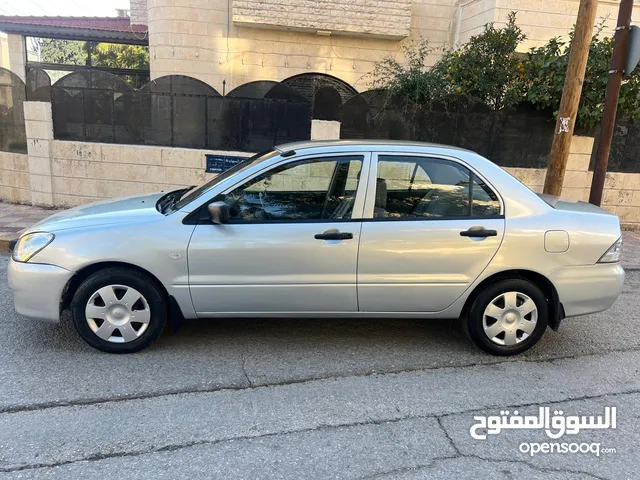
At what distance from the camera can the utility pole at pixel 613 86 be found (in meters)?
6.34

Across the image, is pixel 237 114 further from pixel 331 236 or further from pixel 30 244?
pixel 331 236

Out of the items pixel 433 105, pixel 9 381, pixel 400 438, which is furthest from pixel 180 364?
pixel 433 105

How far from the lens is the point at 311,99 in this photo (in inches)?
323

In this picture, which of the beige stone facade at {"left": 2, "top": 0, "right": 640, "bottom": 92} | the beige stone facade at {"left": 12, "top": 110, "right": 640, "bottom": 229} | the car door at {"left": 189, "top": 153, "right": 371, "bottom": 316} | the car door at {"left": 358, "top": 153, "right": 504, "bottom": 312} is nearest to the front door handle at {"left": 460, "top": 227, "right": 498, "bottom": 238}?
the car door at {"left": 358, "top": 153, "right": 504, "bottom": 312}

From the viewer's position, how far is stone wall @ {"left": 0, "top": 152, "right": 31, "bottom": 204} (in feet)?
28.8

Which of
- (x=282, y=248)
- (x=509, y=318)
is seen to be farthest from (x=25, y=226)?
(x=509, y=318)

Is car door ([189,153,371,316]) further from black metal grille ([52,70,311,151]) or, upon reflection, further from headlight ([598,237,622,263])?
black metal grille ([52,70,311,151])

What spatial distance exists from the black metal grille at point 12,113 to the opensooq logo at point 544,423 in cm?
912

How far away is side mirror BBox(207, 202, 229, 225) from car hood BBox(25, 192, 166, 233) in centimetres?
50

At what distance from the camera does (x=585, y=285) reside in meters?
3.82

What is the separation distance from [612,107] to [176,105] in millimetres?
6845

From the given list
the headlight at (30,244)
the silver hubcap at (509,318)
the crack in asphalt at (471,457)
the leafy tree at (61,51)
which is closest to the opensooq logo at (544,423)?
the crack in asphalt at (471,457)

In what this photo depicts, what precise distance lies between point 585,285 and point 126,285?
3608 mm

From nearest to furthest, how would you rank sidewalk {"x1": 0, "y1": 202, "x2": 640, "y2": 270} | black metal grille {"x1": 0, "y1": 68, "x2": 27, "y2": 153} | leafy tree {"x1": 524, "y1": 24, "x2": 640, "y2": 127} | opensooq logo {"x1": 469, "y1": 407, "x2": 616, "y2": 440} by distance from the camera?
opensooq logo {"x1": 469, "y1": 407, "x2": 616, "y2": 440}
sidewalk {"x1": 0, "y1": 202, "x2": 640, "y2": 270}
leafy tree {"x1": 524, "y1": 24, "x2": 640, "y2": 127}
black metal grille {"x1": 0, "y1": 68, "x2": 27, "y2": 153}
